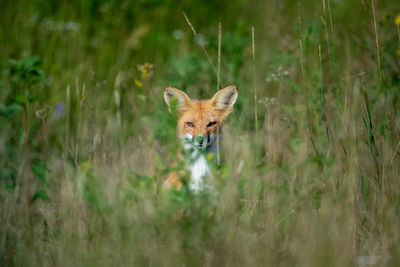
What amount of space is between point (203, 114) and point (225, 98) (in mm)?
238

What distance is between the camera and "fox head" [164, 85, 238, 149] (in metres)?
4.18

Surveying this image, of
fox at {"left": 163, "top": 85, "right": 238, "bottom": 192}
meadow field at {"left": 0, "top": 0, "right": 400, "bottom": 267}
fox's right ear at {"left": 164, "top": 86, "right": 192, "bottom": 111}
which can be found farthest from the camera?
fox at {"left": 163, "top": 85, "right": 238, "bottom": 192}

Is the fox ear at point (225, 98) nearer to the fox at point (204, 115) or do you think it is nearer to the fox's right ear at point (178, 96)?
the fox at point (204, 115)

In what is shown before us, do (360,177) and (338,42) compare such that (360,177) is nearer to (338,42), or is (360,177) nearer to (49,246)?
(49,246)

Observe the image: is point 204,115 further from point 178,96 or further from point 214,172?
point 214,172

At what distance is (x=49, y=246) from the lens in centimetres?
278

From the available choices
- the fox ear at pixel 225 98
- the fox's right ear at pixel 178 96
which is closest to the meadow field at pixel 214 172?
the fox's right ear at pixel 178 96

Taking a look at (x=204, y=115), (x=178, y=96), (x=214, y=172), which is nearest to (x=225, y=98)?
(x=204, y=115)

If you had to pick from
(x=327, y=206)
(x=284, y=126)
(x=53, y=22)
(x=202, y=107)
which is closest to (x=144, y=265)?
(x=327, y=206)

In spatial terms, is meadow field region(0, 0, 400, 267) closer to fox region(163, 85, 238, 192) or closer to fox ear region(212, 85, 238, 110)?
fox region(163, 85, 238, 192)

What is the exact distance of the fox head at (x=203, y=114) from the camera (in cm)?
418

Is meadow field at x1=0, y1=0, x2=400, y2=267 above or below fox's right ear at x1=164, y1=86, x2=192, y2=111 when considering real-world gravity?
below

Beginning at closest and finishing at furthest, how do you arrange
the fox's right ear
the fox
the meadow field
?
the meadow field → the fox's right ear → the fox

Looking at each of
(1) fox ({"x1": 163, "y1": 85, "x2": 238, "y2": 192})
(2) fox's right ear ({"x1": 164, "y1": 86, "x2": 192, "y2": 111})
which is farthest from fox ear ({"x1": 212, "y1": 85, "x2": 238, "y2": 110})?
(2) fox's right ear ({"x1": 164, "y1": 86, "x2": 192, "y2": 111})
